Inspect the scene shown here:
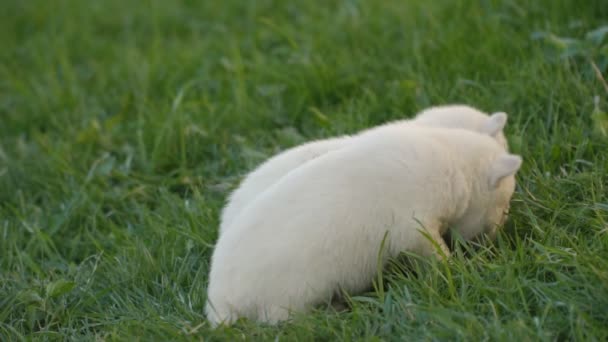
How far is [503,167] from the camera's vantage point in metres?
3.34

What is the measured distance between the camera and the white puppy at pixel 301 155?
3607 mm

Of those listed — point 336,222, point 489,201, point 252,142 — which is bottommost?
point 252,142

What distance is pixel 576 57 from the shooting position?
4520 mm

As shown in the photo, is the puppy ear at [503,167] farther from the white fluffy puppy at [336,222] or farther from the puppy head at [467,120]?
the puppy head at [467,120]

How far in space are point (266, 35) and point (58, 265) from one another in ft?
8.57

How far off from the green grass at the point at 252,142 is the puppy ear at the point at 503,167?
234mm

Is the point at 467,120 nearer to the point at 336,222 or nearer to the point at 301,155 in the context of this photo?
the point at 301,155

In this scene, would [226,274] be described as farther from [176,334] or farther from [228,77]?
[228,77]

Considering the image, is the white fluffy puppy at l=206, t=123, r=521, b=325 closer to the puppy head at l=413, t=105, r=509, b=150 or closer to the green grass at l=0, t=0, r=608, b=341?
the green grass at l=0, t=0, r=608, b=341

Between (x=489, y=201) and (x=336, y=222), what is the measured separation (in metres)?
0.72

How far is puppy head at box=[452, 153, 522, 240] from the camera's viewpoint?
11.0ft

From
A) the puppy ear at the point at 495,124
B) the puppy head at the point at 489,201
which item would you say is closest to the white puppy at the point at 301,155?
the puppy ear at the point at 495,124

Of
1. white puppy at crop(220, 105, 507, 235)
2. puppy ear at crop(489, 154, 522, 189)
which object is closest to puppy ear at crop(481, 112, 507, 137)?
white puppy at crop(220, 105, 507, 235)

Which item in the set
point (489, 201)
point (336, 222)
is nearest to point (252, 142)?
point (489, 201)
